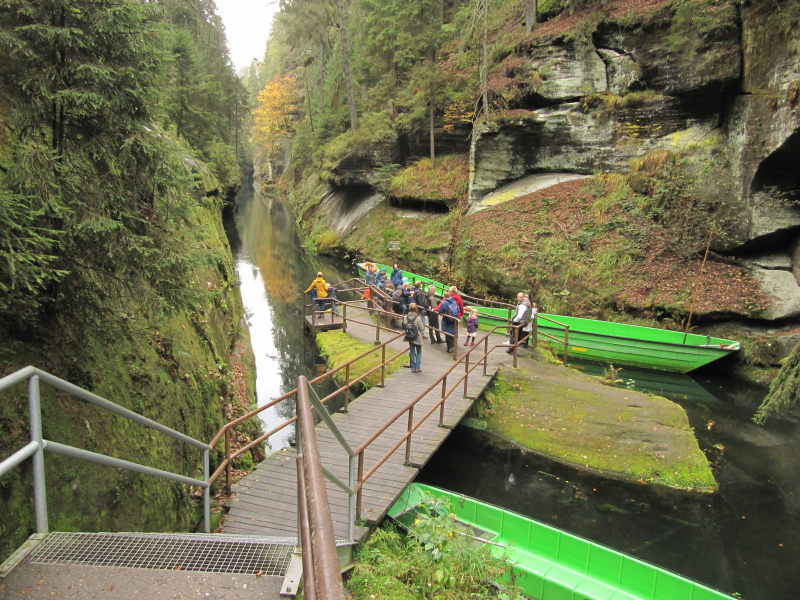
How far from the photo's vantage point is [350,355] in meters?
13.9

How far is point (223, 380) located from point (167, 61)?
6.21 m

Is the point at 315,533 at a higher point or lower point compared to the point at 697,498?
higher

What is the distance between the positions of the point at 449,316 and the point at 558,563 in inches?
259

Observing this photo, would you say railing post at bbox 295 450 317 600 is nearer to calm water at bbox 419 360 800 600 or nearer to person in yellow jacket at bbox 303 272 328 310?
calm water at bbox 419 360 800 600

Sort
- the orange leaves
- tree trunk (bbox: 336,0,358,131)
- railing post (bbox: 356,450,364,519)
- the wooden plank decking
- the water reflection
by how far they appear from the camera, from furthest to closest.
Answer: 1. the orange leaves
2. tree trunk (bbox: 336,0,358,131)
3. the water reflection
4. the wooden plank decking
5. railing post (bbox: 356,450,364,519)

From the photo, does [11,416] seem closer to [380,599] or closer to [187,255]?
[187,255]

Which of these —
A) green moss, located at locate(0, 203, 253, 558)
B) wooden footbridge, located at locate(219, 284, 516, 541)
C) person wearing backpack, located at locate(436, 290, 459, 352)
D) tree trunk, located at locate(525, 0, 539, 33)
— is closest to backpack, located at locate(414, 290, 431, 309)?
person wearing backpack, located at locate(436, 290, 459, 352)

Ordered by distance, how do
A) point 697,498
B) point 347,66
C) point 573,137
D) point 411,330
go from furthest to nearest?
point 347,66, point 573,137, point 411,330, point 697,498

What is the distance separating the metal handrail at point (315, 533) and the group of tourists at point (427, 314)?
348 inches

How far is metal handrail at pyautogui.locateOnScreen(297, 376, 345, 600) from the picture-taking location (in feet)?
4.59

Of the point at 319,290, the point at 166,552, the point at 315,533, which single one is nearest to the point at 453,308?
the point at 319,290

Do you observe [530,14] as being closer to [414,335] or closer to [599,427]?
[414,335]

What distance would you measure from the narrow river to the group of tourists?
234 cm

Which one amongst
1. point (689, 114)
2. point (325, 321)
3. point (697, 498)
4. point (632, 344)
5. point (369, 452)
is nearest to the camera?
point (369, 452)
